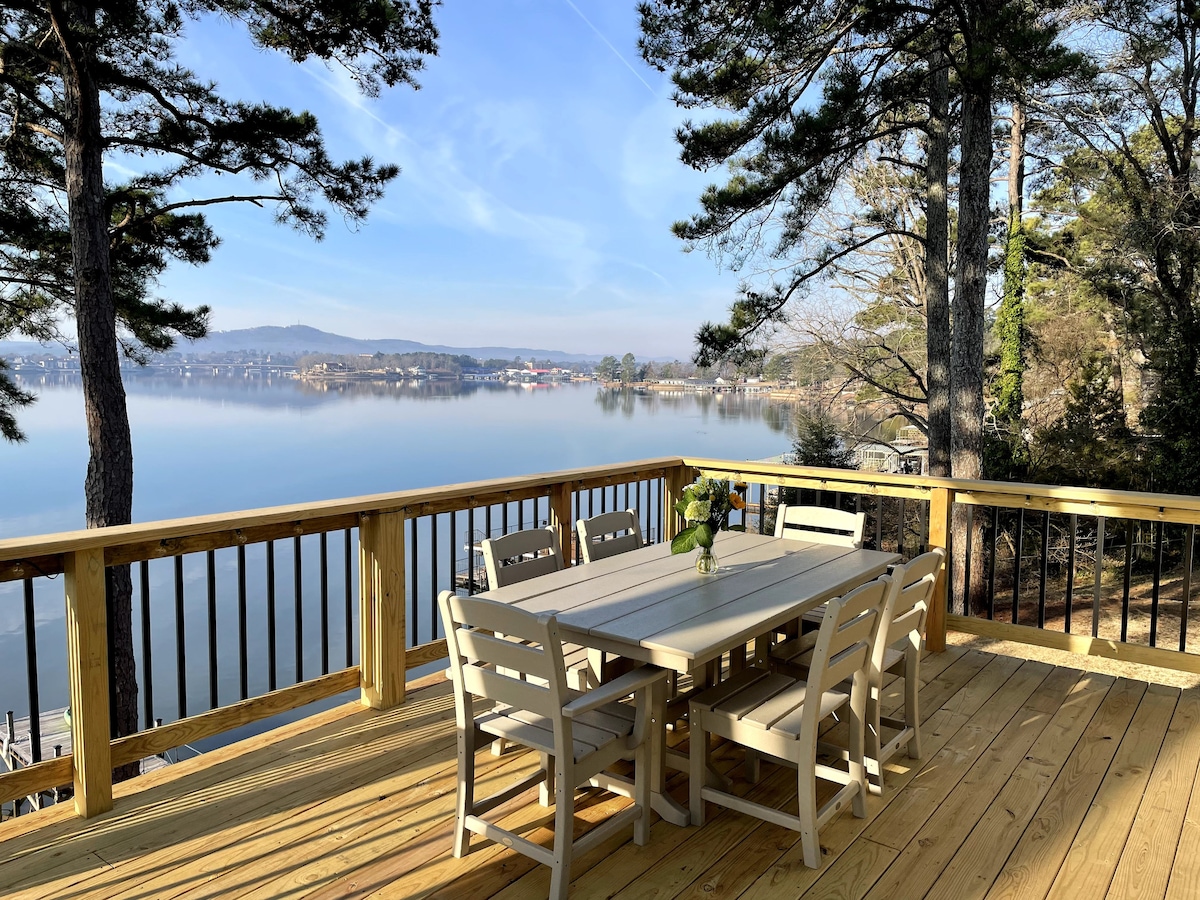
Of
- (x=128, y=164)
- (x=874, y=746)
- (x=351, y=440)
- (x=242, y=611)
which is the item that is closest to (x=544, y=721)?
(x=874, y=746)

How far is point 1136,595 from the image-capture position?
37.3 ft

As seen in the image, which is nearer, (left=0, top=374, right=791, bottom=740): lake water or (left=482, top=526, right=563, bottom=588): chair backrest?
(left=482, top=526, right=563, bottom=588): chair backrest

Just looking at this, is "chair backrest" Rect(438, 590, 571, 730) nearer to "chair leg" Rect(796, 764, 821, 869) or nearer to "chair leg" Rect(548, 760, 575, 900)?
"chair leg" Rect(548, 760, 575, 900)

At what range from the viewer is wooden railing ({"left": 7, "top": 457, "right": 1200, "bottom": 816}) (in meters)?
2.63

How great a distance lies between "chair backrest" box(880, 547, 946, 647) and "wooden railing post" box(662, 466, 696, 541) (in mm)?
2456

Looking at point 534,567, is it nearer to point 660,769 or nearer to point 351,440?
point 660,769

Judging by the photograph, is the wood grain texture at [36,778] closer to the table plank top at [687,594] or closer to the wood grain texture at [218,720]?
the wood grain texture at [218,720]

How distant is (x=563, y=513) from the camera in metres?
4.53

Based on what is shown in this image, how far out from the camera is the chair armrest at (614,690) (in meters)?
2.08

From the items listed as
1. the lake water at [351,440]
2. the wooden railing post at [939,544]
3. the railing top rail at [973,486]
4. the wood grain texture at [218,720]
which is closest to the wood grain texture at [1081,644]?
the wooden railing post at [939,544]

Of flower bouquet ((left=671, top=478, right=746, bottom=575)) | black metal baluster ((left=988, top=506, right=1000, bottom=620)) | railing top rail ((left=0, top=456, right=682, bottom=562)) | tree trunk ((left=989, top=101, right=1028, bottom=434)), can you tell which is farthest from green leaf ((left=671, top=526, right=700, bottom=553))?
tree trunk ((left=989, top=101, right=1028, bottom=434))

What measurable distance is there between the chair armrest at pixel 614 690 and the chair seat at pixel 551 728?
84 mm

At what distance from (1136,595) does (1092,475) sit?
2204 mm

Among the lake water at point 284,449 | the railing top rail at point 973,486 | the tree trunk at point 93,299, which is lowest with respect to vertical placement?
the lake water at point 284,449
